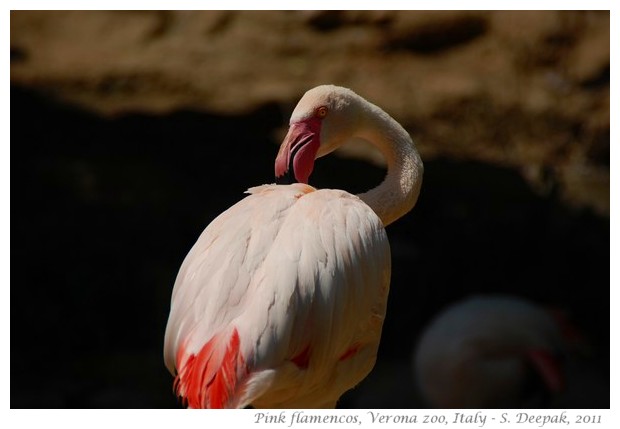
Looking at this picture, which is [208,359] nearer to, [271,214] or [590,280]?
[271,214]

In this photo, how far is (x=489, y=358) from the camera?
678 cm

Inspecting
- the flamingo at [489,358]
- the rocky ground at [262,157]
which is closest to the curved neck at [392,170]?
the flamingo at [489,358]

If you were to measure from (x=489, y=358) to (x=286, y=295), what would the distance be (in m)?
3.59

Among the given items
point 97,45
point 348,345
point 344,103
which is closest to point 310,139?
point 344,103

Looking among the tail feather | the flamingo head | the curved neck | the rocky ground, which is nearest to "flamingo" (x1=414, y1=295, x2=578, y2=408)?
the rocky ground

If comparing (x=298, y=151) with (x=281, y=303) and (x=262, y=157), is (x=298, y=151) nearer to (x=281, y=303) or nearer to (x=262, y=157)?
(x=281, y=303)

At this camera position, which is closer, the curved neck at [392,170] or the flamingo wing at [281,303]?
the flamingo wing at [281,303]

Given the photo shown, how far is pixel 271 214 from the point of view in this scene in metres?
3.72

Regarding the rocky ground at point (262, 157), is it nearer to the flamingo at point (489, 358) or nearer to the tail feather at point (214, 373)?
the flamingo at point (489, 358)

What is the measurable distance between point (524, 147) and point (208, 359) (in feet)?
14.9

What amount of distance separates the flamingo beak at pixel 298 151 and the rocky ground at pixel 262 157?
3268 mm

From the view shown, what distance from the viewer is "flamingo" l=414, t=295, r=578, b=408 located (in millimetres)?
6672

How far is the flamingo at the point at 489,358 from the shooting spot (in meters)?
6.67

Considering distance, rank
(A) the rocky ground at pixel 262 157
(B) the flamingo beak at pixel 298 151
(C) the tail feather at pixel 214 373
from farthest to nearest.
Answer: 1. (A) the rocky ground at pixel 262 157
2. (B) the flamingo beak at pixel 298 151
3. (C) the tail feather at pixel 214 373
